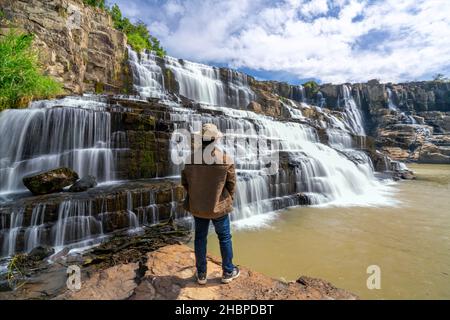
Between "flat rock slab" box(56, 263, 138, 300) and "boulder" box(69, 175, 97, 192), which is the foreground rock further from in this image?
"boulder" box(69, 175, 97, 192)

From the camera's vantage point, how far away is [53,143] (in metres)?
6.73

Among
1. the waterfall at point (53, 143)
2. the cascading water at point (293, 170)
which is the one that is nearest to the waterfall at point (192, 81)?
the cascading water at point (293, 170)

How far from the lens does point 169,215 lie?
19.6 ft

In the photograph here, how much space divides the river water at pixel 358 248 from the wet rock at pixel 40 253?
2.94 metres

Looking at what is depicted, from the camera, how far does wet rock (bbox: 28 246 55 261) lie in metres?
3.85

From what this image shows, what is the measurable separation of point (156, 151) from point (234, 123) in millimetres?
4942

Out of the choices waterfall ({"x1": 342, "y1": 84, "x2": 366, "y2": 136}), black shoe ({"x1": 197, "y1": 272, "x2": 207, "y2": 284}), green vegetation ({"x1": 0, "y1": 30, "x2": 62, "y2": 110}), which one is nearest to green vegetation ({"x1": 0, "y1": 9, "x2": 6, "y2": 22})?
green vegetation ({"x1": 0, "y1": 30, "x2": 62, "y2": 110})

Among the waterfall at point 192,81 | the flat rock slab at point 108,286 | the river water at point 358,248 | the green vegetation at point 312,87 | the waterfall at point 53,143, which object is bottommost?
the river water at point 358,248

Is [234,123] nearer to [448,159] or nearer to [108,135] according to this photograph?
[108,135]

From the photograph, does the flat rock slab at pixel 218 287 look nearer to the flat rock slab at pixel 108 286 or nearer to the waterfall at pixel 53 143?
the flat rock slab at pixel 108 286

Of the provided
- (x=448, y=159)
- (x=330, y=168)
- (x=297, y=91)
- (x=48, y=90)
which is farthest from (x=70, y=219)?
(x=297, y=91)

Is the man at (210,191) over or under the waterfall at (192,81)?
under

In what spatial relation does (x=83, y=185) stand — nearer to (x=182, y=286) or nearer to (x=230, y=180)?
(x=182, y=286)

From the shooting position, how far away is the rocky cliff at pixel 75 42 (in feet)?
41.1
